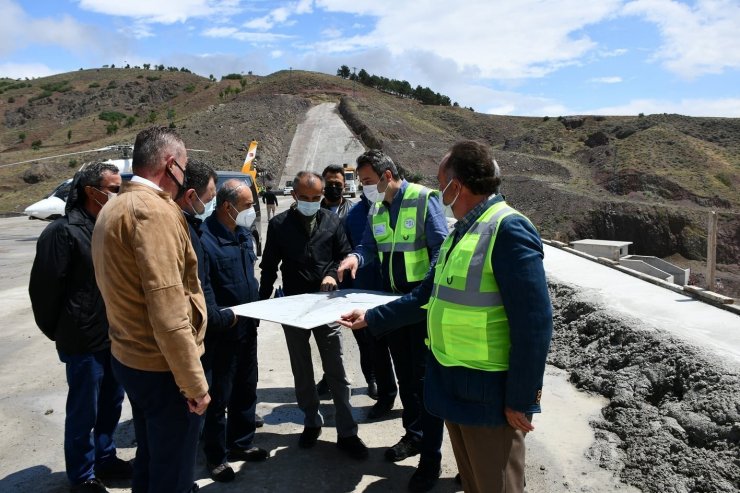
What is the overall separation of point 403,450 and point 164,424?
6.96 ft

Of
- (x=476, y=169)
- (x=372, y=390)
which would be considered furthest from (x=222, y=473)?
(x=476, y=169)

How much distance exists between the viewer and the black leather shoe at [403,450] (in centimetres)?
409

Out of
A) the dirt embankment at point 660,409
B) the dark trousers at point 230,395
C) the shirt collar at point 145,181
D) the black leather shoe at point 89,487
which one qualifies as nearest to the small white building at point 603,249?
the dirt embankment at point 660,409

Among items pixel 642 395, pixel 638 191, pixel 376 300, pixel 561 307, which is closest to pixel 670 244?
pixel 638 191

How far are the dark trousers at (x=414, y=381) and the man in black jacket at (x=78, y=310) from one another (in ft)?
6.55

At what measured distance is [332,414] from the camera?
4.98 metres

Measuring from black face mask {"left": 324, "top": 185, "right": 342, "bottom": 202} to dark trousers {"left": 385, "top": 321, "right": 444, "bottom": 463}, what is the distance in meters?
2.12

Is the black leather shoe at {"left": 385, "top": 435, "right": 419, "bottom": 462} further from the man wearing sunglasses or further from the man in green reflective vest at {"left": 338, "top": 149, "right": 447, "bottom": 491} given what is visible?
the man wearing sunglasses

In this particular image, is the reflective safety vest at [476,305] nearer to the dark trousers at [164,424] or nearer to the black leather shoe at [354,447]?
the dark trousers at [164,424]

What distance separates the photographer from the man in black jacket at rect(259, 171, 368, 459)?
4227 millimetres

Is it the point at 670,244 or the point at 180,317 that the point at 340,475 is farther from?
the point at 670,244

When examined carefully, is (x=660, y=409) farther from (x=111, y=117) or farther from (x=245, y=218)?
(x=111, y=117)

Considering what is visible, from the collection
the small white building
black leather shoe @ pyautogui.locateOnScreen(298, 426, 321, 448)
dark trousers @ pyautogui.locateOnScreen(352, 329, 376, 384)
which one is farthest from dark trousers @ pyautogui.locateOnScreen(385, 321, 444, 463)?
the small white building

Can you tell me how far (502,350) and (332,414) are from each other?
2.97m
